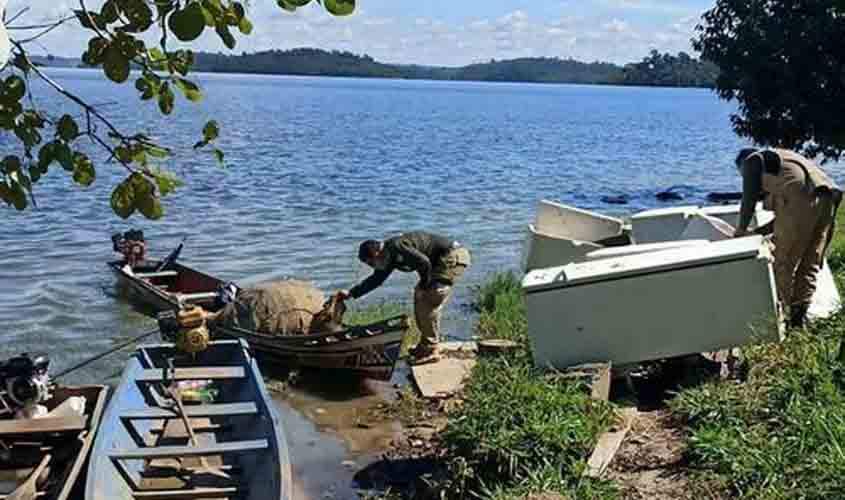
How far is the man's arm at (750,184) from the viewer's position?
343 inches

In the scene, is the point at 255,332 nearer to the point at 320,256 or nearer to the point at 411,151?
the point at 320,256

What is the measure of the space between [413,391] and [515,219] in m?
15.6

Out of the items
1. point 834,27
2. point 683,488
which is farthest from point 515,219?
point 683,488

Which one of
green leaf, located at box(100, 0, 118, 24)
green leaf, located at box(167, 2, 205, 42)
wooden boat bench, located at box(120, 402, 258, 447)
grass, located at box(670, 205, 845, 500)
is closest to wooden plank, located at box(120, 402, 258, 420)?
wooden boat bench, located at box(120, 402, 258, 447)

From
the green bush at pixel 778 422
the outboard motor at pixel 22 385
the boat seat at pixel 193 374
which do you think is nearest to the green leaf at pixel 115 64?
the green bush at pixel 778 422

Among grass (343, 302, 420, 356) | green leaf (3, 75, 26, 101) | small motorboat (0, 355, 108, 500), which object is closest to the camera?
green leaf (3, 75, 26, 101)

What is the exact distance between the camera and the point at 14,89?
112 inches

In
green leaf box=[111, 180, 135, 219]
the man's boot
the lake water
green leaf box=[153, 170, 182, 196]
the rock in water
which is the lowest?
the lake water

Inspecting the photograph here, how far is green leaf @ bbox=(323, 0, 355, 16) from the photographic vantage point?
7.73 feet

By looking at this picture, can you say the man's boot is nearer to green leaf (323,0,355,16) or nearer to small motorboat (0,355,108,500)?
small motorboat (0,355,108,500)

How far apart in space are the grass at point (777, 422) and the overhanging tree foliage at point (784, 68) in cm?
1372

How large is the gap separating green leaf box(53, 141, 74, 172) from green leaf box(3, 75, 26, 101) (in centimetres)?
17

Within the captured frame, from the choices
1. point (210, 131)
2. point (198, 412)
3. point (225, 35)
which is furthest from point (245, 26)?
point (198, 412)

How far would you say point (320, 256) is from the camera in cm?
1995
